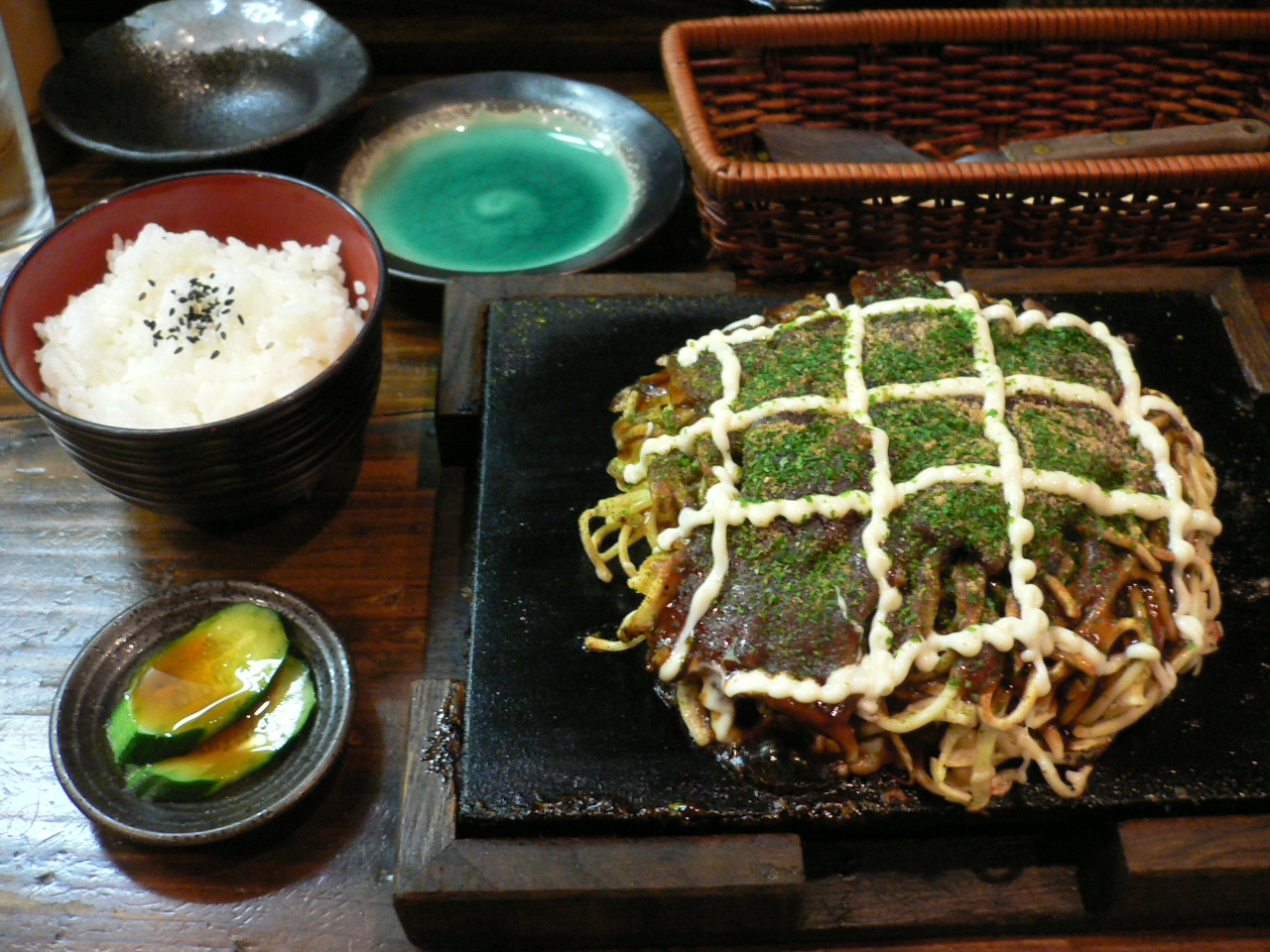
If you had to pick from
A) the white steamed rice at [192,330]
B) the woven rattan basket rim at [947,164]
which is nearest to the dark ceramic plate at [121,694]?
the white steamed rice at [192,330]

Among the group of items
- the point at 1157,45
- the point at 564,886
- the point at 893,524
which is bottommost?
the point at 564,886

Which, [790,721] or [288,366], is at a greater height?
[288,366]

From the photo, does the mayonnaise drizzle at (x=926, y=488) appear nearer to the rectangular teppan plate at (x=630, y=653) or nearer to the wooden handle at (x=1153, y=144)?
the rectangular teppan plate at (x=630, y=653)

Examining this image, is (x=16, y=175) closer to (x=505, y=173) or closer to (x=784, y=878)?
(x=505, y=173)

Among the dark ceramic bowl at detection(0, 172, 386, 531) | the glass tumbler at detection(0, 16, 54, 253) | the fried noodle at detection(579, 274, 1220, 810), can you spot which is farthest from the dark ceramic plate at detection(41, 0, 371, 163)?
the fried noodle at detection(579, 274, 1220, 810)

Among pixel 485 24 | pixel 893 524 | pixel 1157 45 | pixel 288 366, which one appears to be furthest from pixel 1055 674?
pixel 485 24

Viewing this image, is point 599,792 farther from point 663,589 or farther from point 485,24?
point 485,24
